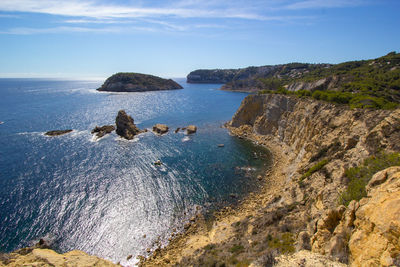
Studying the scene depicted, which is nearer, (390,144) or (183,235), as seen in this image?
(390,144)

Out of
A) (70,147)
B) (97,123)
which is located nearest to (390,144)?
(70,147)

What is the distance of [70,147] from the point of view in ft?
182

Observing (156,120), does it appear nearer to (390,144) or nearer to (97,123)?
(97,123)

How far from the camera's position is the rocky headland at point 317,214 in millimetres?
11234

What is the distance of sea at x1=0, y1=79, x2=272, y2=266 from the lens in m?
27.3

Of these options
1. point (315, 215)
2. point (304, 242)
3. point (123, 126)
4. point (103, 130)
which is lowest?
point (315, 215)

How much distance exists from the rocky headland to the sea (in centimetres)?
377

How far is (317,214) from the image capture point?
19.0 m

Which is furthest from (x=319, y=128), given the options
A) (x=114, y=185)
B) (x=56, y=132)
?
(x=56, y=132)

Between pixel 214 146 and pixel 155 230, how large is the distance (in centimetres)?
3136

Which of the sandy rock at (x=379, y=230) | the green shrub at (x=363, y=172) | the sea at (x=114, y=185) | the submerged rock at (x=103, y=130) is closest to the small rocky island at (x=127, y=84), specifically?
the sea at (x=114, y=185)

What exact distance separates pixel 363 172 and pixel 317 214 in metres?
6.26

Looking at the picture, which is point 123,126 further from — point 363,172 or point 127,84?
point 127,84

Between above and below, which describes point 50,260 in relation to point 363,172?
below
